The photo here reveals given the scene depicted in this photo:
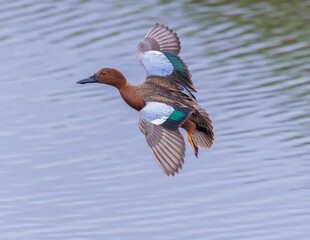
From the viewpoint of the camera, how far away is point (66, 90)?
1545cm

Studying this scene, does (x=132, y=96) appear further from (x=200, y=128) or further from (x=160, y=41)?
(x=160, y=41)

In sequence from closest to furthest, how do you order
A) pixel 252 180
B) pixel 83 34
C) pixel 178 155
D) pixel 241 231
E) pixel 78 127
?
pixel 178 155
pixel 241 231
pixel 252 180
pixel 78 127
pixel 83 34

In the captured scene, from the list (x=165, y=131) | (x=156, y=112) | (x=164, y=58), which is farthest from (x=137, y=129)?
(x=165, y=131)

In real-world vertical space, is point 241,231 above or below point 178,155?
below

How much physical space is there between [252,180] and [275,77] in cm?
268

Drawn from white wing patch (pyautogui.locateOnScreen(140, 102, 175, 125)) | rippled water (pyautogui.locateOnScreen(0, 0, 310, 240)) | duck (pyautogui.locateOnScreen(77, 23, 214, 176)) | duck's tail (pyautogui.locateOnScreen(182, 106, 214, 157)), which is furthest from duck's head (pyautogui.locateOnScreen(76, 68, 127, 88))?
rippled water (pyautogui.locateOnScreen(0, 0, 310, 240))

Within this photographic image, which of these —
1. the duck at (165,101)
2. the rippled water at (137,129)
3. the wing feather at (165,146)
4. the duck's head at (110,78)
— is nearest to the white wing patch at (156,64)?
the duck at (165,101)

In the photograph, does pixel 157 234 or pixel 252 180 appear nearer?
pixel 157 234

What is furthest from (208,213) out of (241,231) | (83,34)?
(83,34)

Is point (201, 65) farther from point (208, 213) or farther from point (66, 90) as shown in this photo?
point (208, 213)

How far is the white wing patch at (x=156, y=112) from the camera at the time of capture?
995cm

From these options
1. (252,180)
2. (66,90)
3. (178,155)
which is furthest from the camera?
(66,90)

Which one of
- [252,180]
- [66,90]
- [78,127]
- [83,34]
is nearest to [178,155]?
[252,180]

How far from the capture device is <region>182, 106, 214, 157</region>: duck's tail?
1029 cm
